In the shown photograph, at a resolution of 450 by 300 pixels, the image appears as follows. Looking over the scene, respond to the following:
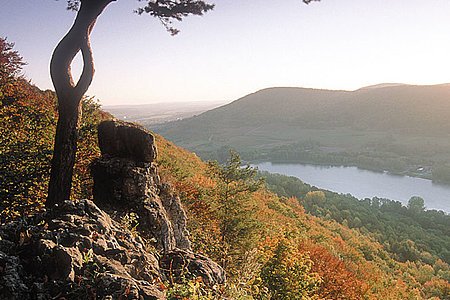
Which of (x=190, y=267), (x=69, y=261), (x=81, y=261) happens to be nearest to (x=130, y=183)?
(x=190, y=267)

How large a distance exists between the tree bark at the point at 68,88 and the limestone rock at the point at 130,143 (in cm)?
87

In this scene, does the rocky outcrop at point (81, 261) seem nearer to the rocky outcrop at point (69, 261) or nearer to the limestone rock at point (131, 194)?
the rocky outcrop at point (69, 261)

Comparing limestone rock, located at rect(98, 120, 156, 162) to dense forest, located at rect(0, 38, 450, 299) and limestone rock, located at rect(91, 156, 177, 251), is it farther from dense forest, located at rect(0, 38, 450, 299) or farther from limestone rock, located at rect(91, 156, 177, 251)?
dense forest, located at rect(0, 38, 450, 299)

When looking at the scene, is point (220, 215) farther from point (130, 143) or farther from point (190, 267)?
point (190, 267)

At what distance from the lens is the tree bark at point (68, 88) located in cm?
748

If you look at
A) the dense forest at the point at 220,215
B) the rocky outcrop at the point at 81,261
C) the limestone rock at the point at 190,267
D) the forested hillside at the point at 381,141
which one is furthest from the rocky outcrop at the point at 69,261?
the forested hillside at the point at 381,141

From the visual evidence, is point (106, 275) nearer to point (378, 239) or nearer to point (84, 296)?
point (84, 296)

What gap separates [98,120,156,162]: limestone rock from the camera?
804 centimetres

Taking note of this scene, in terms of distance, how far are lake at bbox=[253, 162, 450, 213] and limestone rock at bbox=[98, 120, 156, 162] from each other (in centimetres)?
8058

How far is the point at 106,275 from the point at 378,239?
167ft

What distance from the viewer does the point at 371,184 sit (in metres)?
97.6

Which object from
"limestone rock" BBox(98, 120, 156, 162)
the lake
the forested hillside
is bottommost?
the lake

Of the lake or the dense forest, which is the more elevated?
the dense forest

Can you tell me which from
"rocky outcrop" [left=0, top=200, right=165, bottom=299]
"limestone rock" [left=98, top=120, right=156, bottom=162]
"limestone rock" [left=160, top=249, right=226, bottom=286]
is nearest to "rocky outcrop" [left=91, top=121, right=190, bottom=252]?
"limestone rock" [left=98, top=120, right=156, bottom=162]
